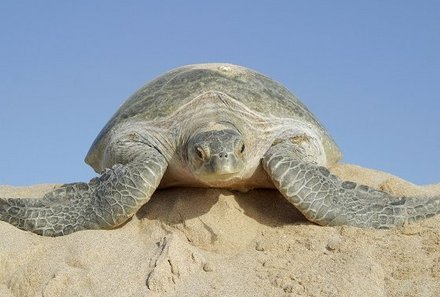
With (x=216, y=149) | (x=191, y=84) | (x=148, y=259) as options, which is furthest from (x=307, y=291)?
(x=191, y=84)

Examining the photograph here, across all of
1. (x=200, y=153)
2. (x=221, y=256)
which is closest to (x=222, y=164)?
(x=200, y=153)

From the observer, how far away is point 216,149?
5.52m

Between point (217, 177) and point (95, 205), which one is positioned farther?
point (95, 205)

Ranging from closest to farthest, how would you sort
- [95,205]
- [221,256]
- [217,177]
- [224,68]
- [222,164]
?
→ [221,256] → [222,164] → [217,177] → [95,205] → [224,68]

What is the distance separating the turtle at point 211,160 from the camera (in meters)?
5.64

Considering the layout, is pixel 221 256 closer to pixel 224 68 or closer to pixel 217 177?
pixel 217 177

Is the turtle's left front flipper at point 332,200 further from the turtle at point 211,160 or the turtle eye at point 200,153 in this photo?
the turtle eye at point 200,153

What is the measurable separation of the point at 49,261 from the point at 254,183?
2522 millimetres

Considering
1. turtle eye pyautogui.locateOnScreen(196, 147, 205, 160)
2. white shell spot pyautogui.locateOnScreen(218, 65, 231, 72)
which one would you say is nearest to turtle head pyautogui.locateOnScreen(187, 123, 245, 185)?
turtle eye pyautogui.locateOnScreen(196, 147, 205, 160)

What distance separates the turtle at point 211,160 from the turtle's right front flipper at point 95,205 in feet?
0.03

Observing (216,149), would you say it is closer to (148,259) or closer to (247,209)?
(247,209)

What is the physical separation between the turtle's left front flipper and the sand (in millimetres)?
148

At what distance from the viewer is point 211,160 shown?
18.1ft

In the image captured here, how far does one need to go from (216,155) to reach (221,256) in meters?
1.02
